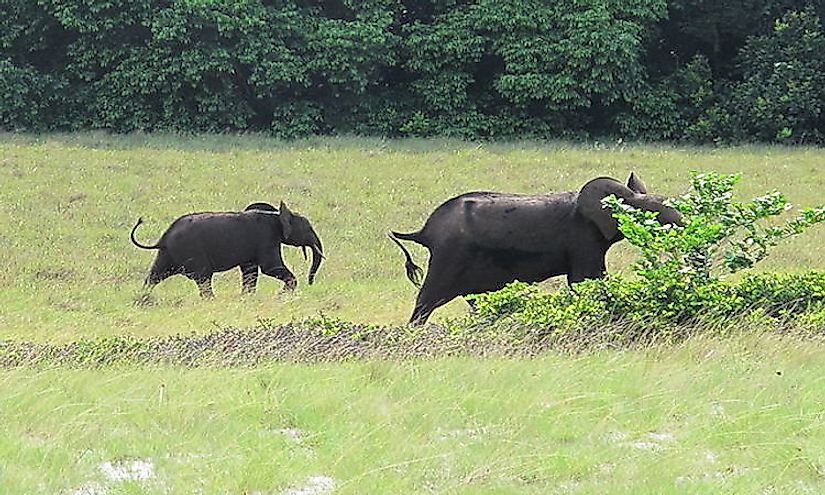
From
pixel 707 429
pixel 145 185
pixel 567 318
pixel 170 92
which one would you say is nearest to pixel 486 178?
pixel 145 185

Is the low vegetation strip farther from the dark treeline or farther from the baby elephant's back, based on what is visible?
the dark treeline

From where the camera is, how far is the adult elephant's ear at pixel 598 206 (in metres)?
10.7

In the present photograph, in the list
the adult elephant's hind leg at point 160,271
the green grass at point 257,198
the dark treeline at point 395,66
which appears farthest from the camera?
the dark treeline at point 395,66

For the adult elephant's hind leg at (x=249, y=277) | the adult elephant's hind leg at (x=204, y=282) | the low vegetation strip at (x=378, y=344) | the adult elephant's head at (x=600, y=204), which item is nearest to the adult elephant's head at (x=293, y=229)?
the adult elephant's hind leg at (x=249, y=277)

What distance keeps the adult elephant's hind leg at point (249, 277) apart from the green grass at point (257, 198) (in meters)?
0.34

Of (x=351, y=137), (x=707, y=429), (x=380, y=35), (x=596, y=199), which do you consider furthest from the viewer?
(x=380, y=35)

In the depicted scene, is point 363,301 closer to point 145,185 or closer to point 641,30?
point 145,185

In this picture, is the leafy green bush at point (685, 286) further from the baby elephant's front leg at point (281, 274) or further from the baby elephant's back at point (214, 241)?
the baby elephant's back at point (214, 241)

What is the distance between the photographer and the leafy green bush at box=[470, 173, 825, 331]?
9023 mm

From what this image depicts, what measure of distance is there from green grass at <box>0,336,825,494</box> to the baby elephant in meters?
6.06

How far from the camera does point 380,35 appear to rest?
33438 mm

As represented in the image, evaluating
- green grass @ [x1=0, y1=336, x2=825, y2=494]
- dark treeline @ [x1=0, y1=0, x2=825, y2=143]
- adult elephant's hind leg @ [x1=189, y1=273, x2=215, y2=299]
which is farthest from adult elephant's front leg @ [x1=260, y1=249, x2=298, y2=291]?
dark treeline @ [x1=0, y1=0, x2=825, y2=143]

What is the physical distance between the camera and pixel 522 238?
10.8 metres

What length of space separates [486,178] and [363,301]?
10996 millimetres
